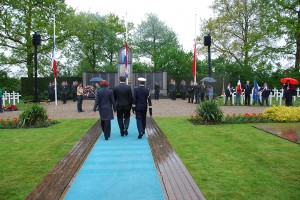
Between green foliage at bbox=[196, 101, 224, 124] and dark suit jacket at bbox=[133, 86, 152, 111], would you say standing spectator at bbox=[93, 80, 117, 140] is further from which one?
green foliage at bbox=[196, 101, 224, 124]

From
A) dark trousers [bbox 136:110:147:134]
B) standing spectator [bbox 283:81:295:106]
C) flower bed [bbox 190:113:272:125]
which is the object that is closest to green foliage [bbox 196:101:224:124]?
flower bed [bbox 190:113:272:125]

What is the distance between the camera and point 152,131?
35.4 ft

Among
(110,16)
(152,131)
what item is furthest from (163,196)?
(110,16)

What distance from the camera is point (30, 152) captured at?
25.7ft

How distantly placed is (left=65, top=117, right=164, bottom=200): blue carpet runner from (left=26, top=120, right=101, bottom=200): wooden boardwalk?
5.6 inches

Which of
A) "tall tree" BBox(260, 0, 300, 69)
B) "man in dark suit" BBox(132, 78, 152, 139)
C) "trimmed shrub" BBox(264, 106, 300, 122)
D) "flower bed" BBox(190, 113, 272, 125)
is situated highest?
"tall tree" BBox(260, 0, 300, 69)

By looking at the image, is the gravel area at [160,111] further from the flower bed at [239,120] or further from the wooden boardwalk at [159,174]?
the wooden boardwalk at [159,174]

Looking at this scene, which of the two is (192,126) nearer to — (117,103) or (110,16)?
(117,103)

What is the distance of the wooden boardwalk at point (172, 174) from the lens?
4750 mm

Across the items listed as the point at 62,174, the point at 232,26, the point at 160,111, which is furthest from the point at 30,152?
the point at 232,26

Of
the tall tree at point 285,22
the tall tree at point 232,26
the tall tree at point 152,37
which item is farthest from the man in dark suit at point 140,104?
the tall tree at point 152,37

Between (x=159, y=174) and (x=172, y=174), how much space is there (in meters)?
0.25

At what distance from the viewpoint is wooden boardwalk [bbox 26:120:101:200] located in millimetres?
4820

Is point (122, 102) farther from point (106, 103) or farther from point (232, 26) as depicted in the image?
point (232, 26)
